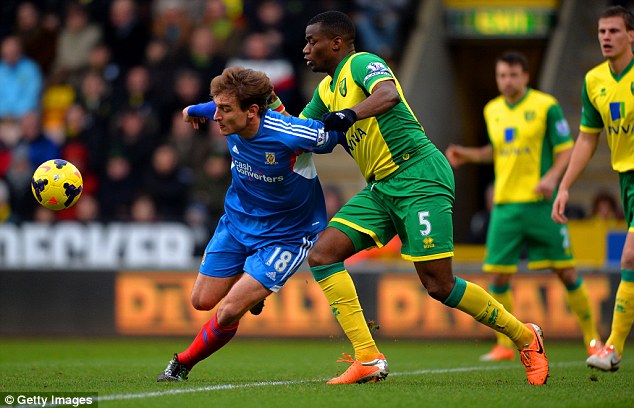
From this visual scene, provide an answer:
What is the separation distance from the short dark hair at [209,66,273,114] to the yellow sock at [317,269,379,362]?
123 centimetres

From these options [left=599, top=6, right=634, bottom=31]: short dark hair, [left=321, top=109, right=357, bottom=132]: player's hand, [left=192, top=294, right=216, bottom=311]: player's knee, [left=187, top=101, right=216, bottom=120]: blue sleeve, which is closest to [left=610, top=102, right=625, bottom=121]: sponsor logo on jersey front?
[left=599, top=6, right=634, bottom=31]: short dark hair

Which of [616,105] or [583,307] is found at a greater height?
[616,105]

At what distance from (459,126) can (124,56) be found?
5.63 meters

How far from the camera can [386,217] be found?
283 inches

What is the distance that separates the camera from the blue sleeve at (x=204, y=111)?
7344mm

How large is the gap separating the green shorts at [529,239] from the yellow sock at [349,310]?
9.93ft

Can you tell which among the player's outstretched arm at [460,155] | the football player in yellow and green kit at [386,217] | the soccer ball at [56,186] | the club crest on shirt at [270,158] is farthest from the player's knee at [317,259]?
the player's outstretched arm at [460,155]

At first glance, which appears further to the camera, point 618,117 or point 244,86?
point 618,117

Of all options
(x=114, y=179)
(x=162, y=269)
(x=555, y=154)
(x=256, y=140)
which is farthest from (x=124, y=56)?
(x=256, y=140)

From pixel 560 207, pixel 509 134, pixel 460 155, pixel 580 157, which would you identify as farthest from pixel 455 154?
pixel 560 207

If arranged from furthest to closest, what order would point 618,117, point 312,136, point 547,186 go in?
point 547,186
point 618,117
point 312,136

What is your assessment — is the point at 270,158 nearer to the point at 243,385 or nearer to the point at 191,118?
the point at 191,118

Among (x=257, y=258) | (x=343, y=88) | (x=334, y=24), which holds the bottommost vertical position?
(x=257, y=258)

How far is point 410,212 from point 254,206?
109 centimetres
